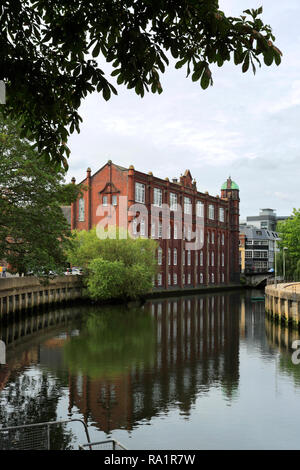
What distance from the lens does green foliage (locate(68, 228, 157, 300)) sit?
55.0 metres

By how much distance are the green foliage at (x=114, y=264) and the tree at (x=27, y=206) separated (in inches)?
770

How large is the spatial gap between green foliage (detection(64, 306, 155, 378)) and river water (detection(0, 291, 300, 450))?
6 centimetres

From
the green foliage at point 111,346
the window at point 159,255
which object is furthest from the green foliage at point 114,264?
the window at point 159,255

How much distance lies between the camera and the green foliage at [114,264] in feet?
181

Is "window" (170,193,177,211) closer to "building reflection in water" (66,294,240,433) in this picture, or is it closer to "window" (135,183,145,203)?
"window" (135,183,145,203)

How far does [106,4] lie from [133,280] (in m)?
49.5

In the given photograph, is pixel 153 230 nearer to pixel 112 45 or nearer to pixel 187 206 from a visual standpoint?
pixel 187 206

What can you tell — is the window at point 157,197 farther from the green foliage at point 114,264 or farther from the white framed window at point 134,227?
the green foliage at point 114,264

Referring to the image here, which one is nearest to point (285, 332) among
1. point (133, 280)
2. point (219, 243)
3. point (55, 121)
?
point (133, 280)

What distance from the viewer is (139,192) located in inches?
2800

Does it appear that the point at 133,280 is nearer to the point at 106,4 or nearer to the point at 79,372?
the point at 79,372

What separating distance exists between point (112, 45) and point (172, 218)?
71.3 m

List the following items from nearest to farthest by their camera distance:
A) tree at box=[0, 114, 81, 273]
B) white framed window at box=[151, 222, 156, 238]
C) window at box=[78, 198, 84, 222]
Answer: tree at box=[0, 114, 81, 273] < window at box=[78, 198, 84, 222] < white framed window at box=[151, 222, 156, 238]

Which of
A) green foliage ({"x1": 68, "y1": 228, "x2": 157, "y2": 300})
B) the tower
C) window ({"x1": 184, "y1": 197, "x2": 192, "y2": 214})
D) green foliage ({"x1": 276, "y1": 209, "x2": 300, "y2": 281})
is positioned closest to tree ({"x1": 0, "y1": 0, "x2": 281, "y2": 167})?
green foliage ({"x1": 68, "y1": 228, "x2": 157, "y2": 300})
